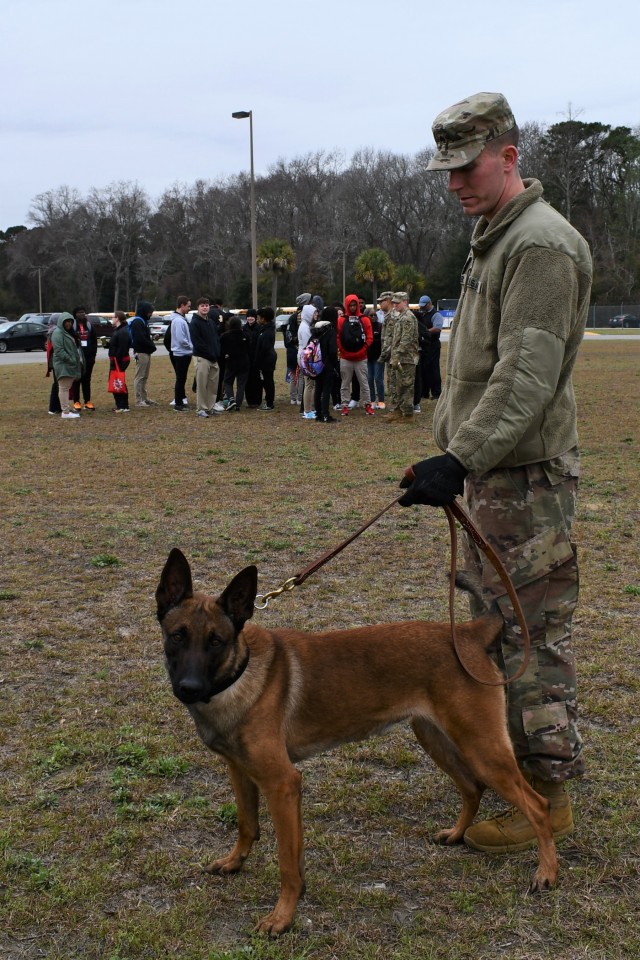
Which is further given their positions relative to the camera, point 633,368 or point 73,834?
point 633,368

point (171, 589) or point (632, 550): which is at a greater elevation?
point (171, 589)

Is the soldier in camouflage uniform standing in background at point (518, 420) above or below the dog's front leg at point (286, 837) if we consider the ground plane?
above

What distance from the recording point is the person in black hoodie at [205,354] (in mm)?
16312

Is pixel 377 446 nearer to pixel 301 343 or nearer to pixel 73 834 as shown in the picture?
pixel 301 343

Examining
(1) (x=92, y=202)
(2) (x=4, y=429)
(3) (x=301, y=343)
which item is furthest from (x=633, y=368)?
(1) (x=92, y=202)

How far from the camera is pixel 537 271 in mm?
2979

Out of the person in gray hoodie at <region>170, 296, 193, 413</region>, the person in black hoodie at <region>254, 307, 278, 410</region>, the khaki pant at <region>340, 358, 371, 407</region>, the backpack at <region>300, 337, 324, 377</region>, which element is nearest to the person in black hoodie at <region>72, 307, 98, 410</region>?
the person in gray hoodie at <region>170, 296, 193, 413</region>

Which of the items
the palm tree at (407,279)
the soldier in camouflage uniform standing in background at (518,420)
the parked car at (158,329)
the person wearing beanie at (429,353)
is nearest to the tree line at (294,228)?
the palm tree at (407,279)

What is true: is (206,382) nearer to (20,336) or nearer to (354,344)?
(354,344)

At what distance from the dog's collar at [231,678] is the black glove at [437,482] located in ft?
2.49

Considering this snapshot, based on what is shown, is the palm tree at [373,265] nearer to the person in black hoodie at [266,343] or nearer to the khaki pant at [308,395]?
the person in black hoodie at [266,343]

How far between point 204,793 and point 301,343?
44.4 feet

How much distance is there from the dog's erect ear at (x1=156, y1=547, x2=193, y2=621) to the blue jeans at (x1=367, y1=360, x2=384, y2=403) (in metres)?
14.5

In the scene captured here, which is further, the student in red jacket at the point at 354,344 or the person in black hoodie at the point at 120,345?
the person in black hoodie at the point at 120,345
